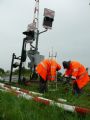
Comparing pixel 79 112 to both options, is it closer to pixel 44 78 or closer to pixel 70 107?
pixel 70 107

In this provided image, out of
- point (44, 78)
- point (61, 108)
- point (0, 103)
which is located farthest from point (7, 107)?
point (44, 78)

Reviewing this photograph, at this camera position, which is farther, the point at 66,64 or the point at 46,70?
the point at 46,70

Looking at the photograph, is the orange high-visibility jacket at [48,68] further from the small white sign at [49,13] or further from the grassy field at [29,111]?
the grassy field at [29,111]

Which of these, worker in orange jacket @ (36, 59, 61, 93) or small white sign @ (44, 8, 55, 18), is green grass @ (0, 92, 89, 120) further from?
small white sign @ (44, 8, 55, 18)

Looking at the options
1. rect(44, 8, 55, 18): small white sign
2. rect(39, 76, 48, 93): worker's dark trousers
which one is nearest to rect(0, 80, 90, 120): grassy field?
rect(39, 76, 48, 93): worker's dark trousers

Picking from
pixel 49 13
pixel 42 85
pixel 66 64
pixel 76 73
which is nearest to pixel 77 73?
pixel 76 73

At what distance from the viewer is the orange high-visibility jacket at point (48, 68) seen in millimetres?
14013

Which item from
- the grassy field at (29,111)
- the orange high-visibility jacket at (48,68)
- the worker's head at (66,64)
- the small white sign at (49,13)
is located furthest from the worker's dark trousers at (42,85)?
the grassy field at (29,111)

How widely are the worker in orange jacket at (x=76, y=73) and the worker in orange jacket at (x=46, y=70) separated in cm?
41

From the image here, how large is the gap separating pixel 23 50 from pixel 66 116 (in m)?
11.1

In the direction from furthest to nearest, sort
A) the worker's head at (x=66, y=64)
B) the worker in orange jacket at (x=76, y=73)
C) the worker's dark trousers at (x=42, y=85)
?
1. the worker's dark trousers at (x=42, y=85)
2. the worker in orange jacket at (x=76, y=73)
3. the worker's head at (x=66, y=64)

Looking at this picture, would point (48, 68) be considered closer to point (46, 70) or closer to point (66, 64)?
point (46, 70)

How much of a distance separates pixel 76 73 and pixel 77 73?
0.10 meters

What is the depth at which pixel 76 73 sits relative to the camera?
1395 centimetres
